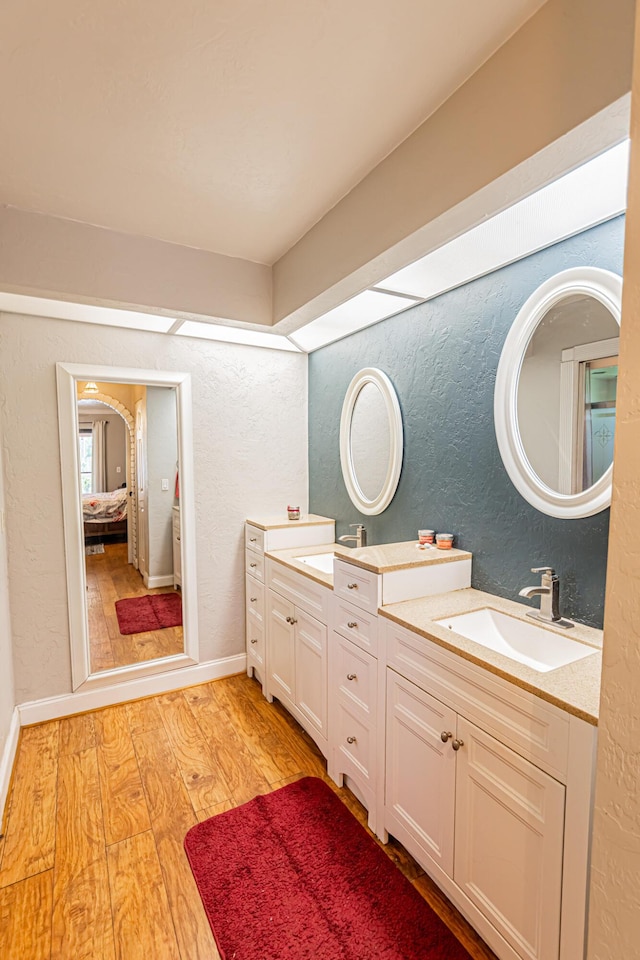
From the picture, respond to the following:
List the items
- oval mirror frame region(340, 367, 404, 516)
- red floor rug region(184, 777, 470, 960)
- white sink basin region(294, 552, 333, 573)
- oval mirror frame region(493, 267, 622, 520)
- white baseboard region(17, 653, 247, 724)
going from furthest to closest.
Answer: white sink basin region(294, 552, 333, 573)
white baseboard region(17, 653, 247, 724)
oval mirror frame region(340, 367, 404, 516)
oval mirror frame region(493, 267, 622, 520)
red floor rug region(184, 777, 470, 960)

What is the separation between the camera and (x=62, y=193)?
174 centimetres

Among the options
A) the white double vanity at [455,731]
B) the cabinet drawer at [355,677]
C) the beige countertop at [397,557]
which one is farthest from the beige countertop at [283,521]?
the cabinet drawer at [355,677]

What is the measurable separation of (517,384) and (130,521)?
2244 mm

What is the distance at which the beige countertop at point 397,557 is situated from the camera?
1.72 m

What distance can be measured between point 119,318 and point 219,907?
2.59 meters

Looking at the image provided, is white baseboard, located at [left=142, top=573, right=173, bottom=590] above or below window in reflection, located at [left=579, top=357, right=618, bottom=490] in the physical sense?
below

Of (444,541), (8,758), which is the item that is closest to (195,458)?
(444,541)

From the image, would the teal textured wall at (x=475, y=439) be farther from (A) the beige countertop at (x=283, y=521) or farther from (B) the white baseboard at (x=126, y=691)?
(B) the white baseboard at (x=126, y=691)

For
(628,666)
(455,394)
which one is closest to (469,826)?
(628,666)

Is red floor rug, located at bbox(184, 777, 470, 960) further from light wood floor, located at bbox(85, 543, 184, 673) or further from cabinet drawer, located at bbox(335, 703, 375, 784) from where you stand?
light wood floor, located at bbox(85, 543, 184, 673)

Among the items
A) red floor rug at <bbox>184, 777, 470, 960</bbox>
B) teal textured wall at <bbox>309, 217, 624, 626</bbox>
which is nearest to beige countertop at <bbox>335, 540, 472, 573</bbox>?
teal textured wall at <bbox>309, 217, 624, 626</bbox>

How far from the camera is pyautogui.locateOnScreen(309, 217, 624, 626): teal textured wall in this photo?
1.54 m

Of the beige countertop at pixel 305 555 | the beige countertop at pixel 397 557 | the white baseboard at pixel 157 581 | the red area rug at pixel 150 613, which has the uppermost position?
the beige countertop at pixel 397 557

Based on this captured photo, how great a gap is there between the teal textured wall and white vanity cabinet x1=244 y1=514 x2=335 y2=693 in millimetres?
396
